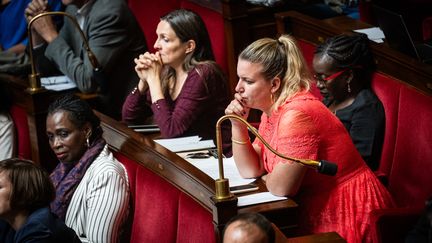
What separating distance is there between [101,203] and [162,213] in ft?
0.67

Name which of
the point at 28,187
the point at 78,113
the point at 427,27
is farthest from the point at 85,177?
the point at 427,27

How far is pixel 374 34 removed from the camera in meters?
3.43

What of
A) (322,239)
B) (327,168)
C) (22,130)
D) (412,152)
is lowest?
(22,130)

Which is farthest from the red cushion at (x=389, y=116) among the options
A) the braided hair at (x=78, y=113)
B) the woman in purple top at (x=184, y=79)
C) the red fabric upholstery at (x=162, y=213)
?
the braided hair at (x=78, y=113)

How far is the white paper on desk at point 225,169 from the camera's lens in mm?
2559

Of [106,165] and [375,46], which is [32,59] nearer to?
[106,165]

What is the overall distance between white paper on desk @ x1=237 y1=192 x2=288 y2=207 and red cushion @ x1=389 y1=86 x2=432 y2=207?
60cm

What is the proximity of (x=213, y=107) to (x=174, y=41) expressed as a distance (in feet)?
0.87

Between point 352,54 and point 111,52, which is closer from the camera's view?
point 352,54

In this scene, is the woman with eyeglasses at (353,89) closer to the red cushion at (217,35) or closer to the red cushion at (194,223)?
the red cushion at (194,223)

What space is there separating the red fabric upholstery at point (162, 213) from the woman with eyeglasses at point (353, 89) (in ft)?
2.19

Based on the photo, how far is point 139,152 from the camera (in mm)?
2686

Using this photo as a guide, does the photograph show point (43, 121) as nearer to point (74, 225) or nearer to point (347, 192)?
point (74, 225)

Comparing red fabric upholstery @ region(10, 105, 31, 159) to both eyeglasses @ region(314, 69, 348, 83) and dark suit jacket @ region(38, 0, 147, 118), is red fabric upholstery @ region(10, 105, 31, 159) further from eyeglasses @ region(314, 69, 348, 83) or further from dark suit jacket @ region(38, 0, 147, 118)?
eyeglasses @ region(314, 69, 348, 83)
